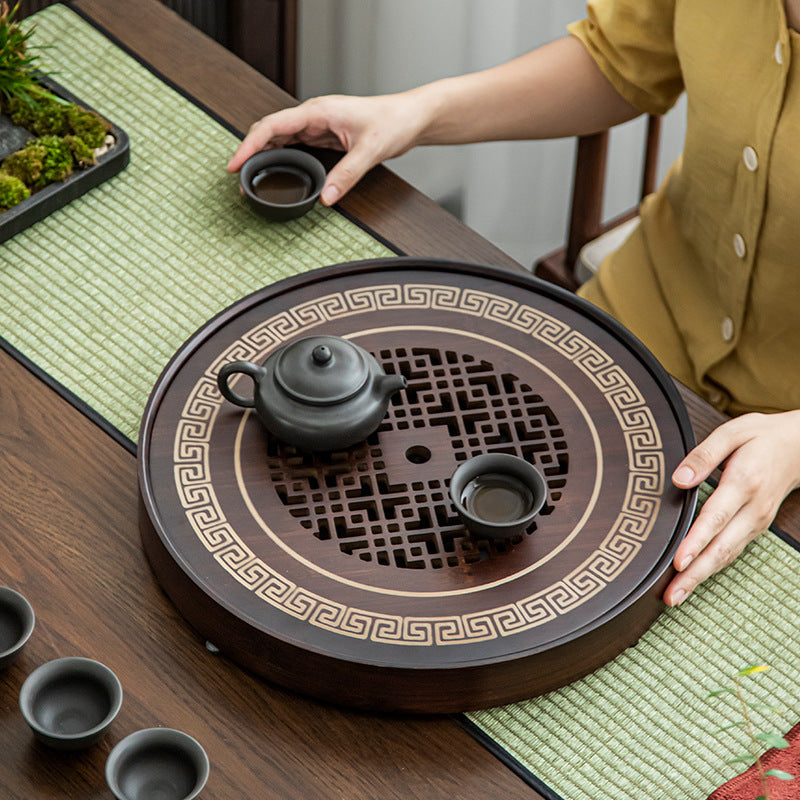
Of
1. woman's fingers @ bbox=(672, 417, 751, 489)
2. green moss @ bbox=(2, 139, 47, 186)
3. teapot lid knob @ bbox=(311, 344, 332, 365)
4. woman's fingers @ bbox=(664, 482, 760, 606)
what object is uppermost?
teapot lid knob @ bbox=(311, 344, 332, 365)

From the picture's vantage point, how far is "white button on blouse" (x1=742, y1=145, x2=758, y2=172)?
1.57 m

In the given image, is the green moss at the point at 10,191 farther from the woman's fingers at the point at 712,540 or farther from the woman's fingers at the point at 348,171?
the woman's fingers at the point at 712,540

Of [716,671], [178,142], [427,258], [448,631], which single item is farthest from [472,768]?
[178,142]

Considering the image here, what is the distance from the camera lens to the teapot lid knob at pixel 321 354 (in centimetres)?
125

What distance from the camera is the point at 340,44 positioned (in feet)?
9.19

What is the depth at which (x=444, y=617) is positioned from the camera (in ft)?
3.81

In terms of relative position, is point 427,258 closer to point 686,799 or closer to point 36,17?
point 686,799

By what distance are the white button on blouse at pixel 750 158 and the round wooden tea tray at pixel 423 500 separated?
13.2 inches

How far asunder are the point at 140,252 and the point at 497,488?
657 millimetres

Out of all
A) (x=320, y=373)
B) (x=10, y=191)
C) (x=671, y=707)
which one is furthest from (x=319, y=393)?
(x=10, y=191)

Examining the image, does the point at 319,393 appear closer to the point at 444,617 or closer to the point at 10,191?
the point at 444,617

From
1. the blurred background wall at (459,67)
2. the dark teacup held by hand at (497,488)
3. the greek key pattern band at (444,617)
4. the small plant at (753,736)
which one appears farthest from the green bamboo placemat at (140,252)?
the blurred background wall at (459,67)

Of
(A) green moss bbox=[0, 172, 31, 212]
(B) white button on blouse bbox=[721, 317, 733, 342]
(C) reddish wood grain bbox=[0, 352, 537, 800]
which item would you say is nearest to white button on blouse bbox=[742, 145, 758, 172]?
(B) white button on blouse bbox=[721, 317, 733, 342]

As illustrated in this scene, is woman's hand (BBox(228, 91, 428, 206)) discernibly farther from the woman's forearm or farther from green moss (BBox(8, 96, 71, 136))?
green moss (BBox(8, 96, 71, 136))
